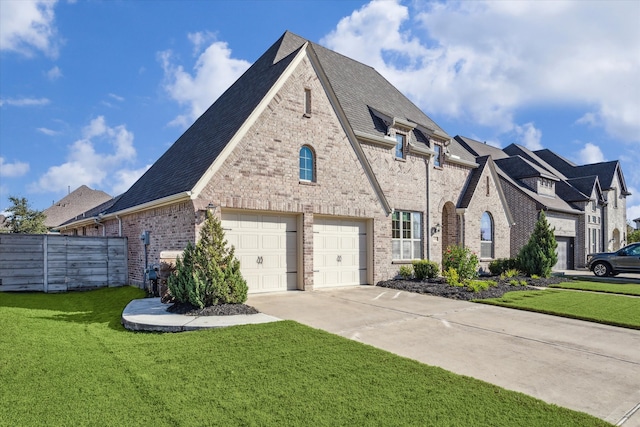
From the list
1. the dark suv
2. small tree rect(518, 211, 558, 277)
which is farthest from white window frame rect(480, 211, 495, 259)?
the dark suv

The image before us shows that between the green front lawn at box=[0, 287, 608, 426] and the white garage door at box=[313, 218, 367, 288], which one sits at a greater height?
the white garage door at box=[313, 218, 367, 288]

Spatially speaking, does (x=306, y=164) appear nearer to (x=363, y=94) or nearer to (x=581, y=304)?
(x=363, y=94)

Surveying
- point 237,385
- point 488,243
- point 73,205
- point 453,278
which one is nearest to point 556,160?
point 488,243

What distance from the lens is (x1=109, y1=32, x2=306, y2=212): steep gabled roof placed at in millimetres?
11125

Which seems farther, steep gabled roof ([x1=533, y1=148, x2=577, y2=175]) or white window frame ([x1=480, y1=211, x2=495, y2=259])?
steep gabled roof ([x1=533, y1=148, x2=577, y2=175])

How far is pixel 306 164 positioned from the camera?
41.2 feet

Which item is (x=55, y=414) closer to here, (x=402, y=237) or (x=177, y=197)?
(x=177, y=197)

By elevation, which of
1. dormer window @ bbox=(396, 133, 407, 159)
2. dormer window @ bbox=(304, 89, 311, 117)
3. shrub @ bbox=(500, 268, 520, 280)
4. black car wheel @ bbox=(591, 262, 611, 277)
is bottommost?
black car wheel @ bbox=(591, 262, 611, 277)

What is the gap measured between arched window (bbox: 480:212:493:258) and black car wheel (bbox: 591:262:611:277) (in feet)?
19.0

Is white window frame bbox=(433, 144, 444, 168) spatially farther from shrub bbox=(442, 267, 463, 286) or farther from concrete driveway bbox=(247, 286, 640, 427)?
concrete driveway bbox=(247, 286, 640, 427)

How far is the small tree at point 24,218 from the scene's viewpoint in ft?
126

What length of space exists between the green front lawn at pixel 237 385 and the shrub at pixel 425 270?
9570 mm

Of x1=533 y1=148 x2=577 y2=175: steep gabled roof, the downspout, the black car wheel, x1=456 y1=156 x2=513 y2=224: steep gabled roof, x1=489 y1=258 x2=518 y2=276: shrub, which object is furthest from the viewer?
x1=533 y1=148 x2=577 y2=175: steep gabled roof

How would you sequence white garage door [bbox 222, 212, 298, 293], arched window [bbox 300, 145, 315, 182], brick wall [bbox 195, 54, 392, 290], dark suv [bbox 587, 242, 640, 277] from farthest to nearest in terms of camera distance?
1. dark suv [bbox 587, 242, 640, 277]
2. arched window [bbox 300, 145, 315, 182]
3. white garage door [bbox 222, 212, 298, 293]
4. brick wall [bbox 195, 54, 392, 290]
